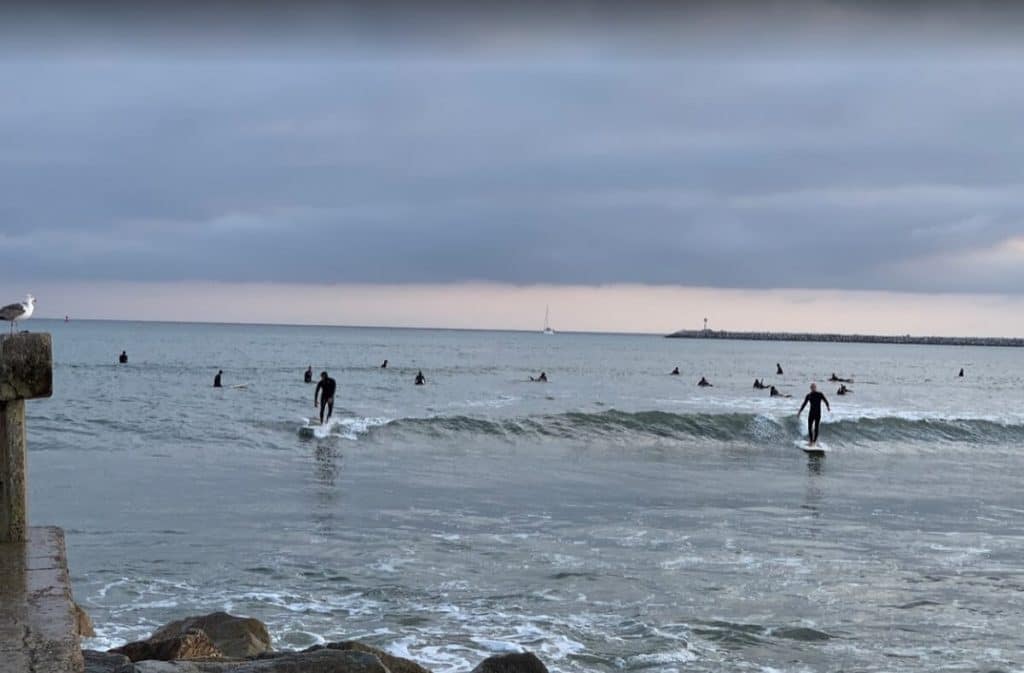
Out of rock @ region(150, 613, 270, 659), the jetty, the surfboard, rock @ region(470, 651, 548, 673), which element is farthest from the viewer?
the surfboard

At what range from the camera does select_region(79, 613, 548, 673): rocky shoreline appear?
5855 mm

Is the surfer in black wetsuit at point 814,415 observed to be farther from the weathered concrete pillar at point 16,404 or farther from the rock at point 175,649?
the weathered concrete pillar at point 16,404

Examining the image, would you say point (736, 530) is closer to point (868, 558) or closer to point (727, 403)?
point (868, 558)

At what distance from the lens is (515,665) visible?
7.12 meters

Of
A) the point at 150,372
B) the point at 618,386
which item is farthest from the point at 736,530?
the point at 150,372

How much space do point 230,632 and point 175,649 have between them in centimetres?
115

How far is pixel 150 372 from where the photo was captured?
6075 cm

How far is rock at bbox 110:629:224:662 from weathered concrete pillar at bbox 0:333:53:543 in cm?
136

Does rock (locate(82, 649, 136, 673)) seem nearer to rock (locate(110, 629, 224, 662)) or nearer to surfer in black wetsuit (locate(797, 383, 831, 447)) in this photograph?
rock (locate(110, 629, 224, 662))

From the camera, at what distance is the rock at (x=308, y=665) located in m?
5.80

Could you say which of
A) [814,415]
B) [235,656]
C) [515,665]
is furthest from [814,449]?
[235,656]

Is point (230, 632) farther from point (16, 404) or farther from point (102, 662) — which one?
point (16, 404)

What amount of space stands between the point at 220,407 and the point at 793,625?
30.2 m

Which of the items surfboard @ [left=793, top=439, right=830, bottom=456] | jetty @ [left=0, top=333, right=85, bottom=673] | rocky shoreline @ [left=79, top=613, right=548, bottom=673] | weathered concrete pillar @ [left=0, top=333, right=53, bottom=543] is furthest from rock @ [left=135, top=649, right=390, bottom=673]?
surfboard @ [left=793, top=439, right=830, bottom=456]
